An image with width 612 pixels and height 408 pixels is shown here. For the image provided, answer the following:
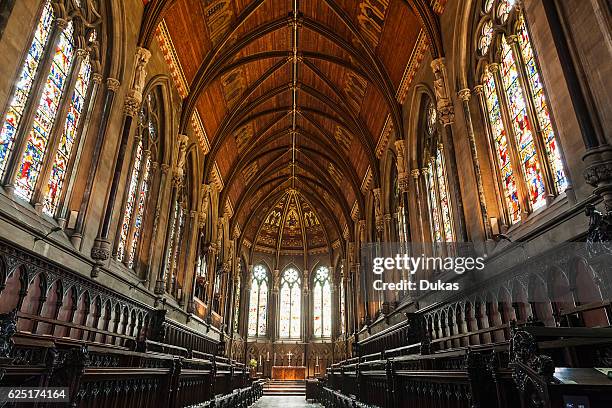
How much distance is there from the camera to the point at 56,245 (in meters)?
7.64

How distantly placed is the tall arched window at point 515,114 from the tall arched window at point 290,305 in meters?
25.5

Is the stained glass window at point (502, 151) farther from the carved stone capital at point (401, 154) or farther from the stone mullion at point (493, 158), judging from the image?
the carved stone capital at point (401, 154)

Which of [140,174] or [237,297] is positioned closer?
[140,174]

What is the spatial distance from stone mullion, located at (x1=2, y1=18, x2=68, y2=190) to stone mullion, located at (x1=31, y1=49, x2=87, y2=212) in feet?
2.80

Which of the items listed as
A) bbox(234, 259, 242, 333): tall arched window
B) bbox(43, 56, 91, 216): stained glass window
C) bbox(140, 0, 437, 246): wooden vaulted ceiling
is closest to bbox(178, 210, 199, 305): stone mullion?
bbox(140, 0, 437, 246): wooden vaulted ceiling

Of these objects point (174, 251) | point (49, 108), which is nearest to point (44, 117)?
point (49, 108)

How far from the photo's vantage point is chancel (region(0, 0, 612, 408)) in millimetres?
4734

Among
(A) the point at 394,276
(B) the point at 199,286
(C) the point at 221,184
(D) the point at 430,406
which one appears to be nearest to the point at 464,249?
(D) the point at 430,406

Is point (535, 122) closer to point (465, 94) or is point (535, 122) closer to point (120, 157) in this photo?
point (465, 94)

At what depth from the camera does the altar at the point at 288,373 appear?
92.8 feet

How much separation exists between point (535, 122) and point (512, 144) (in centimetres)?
96

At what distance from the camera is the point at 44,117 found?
7.96 metres

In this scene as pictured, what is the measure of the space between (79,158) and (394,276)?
12.9 meters

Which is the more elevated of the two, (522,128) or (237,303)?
(522,128)
